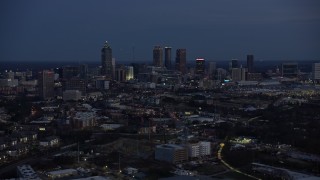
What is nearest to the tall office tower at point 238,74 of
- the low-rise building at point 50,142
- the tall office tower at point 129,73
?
the tall office tower at point 129,73

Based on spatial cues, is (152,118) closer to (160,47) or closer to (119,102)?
(119,102)

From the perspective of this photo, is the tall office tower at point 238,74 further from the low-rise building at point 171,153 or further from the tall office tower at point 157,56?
the low-rise building at point 171,153

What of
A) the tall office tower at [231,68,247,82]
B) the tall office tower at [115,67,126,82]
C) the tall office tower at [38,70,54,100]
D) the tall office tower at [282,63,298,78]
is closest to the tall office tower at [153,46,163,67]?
the tall office tower at [115,67,126,82]

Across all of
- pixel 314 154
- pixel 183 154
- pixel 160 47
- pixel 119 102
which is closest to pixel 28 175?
pixel 183 154

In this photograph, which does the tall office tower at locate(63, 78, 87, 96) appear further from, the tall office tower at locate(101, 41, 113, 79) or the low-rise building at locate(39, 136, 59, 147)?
the low-rise building at locate(39, 136, 59, 147)

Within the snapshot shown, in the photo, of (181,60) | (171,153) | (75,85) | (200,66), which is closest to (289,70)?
(200,66)
